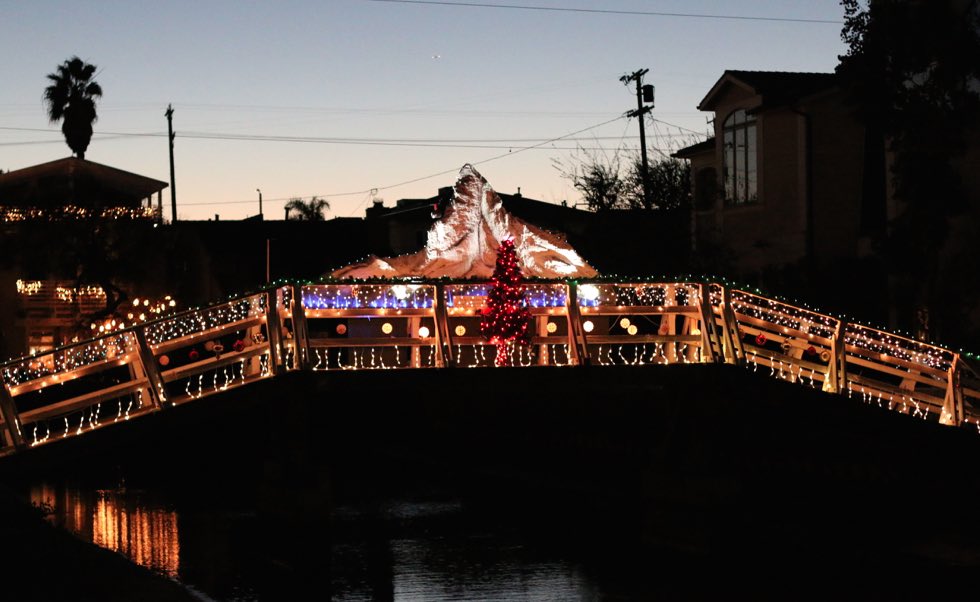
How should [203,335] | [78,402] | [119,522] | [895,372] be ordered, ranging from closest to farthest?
[78,402]
[203,335]
[895,372]
[119,522]

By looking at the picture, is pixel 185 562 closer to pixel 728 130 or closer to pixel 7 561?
pixel 7 561

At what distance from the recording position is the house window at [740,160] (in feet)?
119

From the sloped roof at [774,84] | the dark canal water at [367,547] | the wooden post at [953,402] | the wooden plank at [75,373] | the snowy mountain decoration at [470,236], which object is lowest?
the dark canal water at [367,547]

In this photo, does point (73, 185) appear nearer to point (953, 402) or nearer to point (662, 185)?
point (662, 185)

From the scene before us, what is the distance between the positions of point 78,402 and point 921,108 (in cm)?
1672

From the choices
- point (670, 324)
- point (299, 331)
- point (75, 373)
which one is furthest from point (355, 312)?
point (670, 324)

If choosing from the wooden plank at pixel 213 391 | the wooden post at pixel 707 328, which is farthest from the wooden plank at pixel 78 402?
the wooden post at pixel 707 328

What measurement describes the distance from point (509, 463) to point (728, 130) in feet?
42.7

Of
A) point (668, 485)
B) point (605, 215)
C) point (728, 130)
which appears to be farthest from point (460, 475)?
point (605, 215)

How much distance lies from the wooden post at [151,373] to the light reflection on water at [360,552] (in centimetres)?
215

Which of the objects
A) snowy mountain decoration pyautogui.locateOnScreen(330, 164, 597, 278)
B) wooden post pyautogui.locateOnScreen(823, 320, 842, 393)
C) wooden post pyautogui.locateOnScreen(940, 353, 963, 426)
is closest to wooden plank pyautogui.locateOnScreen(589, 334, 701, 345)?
wooden post pyautogui.locateOnScreen(823, 320, 842, 393)

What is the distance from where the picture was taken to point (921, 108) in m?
26.9

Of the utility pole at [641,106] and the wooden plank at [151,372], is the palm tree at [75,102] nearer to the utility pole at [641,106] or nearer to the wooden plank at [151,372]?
the utility pole at [641,106]

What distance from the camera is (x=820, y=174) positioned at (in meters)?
34.3
